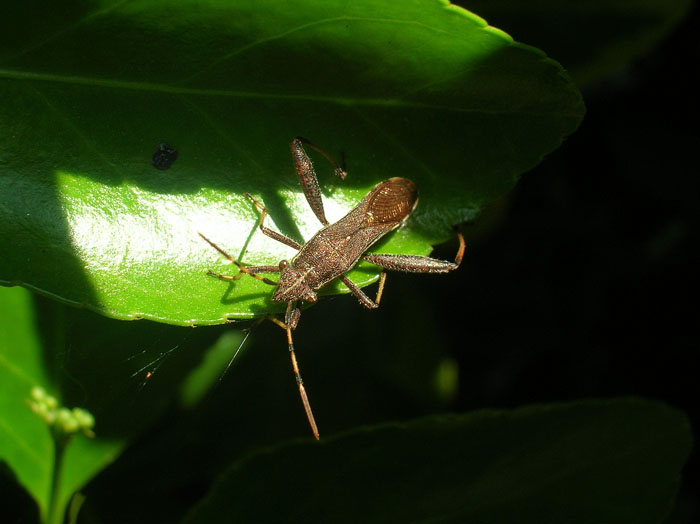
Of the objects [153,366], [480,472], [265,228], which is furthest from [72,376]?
[480,472]

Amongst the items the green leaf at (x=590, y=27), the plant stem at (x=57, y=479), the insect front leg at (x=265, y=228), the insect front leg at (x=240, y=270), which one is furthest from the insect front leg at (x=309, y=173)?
the green leaf at (x=590, y=27)

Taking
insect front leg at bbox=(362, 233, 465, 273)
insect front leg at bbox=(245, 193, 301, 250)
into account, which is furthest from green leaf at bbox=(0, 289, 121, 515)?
insect front leg at bbox=(362, 233, 465, 273)

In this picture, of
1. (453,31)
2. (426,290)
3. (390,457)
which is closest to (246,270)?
(390,457)

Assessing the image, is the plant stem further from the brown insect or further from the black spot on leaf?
the black spot on leaf

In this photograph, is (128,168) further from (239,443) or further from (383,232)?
(239,443)

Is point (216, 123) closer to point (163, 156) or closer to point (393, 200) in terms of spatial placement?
point (163, 156)
